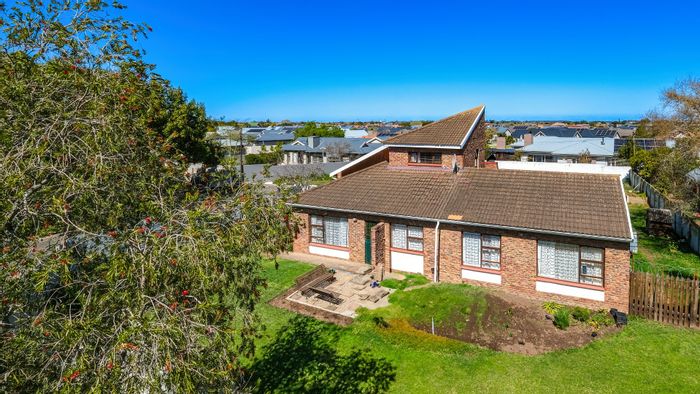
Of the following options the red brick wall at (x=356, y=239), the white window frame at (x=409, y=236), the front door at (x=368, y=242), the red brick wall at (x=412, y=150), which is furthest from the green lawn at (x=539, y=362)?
the red brick wall at (x=412, y=150)

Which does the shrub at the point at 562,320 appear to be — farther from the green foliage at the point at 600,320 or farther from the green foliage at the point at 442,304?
the green foliage at the point at 442,304

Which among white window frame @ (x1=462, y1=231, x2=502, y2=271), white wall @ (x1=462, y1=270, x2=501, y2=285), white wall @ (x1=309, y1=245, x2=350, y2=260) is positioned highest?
white window frame @ (x1=462, y1=231, x2=502, y2=271)

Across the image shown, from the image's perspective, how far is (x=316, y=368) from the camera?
1209 centimetres

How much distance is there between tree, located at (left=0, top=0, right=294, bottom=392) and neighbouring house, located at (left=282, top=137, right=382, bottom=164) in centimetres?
6445

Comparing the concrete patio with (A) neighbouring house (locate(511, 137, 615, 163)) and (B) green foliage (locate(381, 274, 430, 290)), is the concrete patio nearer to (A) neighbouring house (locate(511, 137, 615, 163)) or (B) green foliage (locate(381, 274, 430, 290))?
(B) green foliage (locate(381, 274, 430, 290))

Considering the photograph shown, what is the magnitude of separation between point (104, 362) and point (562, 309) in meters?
15.0

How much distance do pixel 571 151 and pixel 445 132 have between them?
47852mm

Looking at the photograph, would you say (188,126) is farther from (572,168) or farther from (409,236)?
(572,168)

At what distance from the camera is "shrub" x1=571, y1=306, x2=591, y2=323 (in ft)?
47.5

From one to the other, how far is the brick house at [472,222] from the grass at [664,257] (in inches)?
157

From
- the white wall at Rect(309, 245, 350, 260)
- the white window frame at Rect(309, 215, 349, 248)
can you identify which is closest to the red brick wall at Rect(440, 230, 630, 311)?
the white wall at Rect(309, 245, 350, 260)

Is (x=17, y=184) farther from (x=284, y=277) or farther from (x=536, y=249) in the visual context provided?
(x=536, y=249)

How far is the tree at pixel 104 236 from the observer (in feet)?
14.8

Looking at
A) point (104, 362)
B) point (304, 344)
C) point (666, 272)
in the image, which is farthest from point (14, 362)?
point (666, 272)
